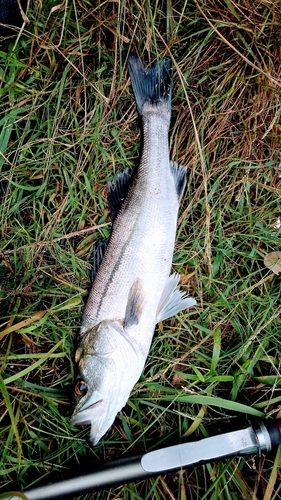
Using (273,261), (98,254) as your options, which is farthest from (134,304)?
(273,261)

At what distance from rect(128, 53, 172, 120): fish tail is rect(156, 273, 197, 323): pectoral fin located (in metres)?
0.91

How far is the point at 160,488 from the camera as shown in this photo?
2.34 metres

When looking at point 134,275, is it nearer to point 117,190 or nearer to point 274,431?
point 117,190

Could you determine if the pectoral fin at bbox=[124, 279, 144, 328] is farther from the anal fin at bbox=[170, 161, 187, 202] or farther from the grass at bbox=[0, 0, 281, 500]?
the anal fin at bbox=[170, 161, 187, 202]

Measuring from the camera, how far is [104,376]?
6.83ft

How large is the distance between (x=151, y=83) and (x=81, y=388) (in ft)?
5.36

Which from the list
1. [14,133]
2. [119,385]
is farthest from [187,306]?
[14,133]

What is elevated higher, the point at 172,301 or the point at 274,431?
the point at 172,301

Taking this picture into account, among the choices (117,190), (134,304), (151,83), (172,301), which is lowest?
(172,301)

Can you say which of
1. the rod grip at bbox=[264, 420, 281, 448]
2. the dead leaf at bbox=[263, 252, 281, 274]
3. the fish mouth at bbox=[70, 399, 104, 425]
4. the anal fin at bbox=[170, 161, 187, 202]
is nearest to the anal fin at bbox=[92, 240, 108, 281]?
the anal fin at bbox=[170, 161, 187, 202]

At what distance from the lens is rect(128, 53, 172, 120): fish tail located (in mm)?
2396

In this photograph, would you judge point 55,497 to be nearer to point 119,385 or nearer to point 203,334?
point 119,385

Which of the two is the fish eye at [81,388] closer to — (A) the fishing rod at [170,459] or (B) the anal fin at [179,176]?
(A) the fishing rod at [170,459]

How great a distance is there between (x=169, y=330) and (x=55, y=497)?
3.28 ft
